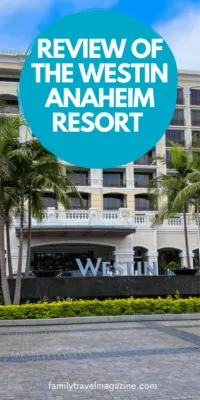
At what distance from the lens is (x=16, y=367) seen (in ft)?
29.4

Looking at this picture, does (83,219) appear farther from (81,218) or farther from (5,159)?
(5,159)

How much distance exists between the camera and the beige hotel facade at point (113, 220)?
3634 cm

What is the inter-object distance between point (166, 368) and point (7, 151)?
10581mm

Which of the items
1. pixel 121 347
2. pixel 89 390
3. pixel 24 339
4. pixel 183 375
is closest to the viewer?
pixel 89 390

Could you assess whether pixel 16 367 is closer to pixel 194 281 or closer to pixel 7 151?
pixel 7 151

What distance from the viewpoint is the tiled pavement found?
23.5 feet

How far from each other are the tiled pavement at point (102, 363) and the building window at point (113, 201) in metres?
34.5

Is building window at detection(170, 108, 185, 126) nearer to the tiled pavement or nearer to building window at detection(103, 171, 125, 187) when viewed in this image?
building window at detection(103, 171, 125, 187)

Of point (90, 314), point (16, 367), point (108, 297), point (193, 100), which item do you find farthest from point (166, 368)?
point (193, 100)

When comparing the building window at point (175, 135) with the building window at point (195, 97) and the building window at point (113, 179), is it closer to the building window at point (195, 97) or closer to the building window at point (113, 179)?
the building window at point (195, 97)

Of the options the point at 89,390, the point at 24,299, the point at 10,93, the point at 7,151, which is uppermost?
the point at 10,93

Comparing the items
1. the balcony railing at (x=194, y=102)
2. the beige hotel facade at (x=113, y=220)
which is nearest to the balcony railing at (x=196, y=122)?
the beige hotel facade at (x=113, y=220)

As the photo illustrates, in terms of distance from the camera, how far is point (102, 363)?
9.15 m

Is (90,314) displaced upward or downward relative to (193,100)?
downward
